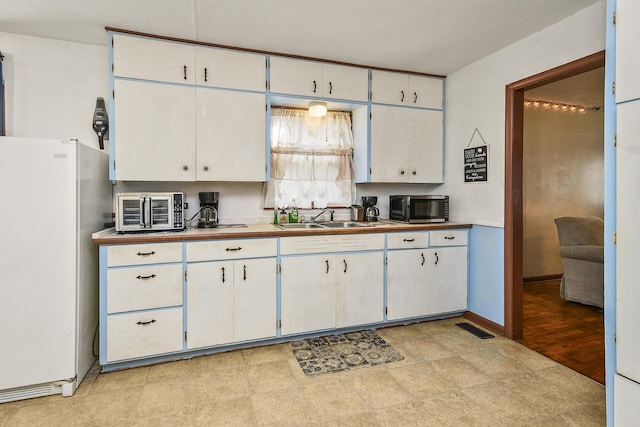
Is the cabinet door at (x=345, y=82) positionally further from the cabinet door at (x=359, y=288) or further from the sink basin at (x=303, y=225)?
the cabinet door at (x=359, y=288)

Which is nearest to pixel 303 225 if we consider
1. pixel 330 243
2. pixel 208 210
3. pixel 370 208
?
pixel 330 243

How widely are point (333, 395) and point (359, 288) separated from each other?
1.04m

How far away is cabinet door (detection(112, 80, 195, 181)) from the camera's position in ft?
8.65

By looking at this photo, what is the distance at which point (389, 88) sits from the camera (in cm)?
343

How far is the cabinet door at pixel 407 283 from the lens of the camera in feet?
10.3

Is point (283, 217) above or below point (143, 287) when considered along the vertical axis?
above

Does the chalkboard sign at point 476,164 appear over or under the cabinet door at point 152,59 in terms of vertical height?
under

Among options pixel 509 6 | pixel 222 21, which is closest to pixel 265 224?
pixel 222 21

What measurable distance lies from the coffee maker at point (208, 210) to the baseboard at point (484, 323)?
2564 mm

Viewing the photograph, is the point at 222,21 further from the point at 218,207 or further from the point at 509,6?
the point at 509,6

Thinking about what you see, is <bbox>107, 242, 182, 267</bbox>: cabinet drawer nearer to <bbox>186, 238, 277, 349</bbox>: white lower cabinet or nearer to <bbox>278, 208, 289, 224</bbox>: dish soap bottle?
<bbox>186, 238, 277, 349</bbox>: white lower cabinet

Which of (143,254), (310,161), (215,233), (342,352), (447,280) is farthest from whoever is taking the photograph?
(310,161)

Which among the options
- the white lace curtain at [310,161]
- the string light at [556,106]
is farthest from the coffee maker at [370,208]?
the string light at [556,106]

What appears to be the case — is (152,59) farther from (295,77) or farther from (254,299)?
(254,299)
